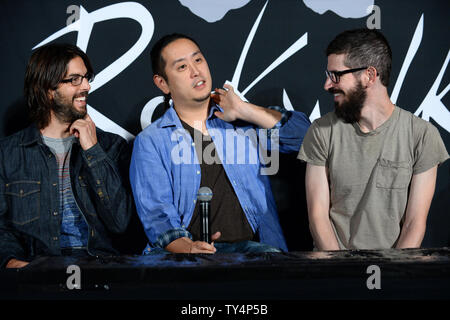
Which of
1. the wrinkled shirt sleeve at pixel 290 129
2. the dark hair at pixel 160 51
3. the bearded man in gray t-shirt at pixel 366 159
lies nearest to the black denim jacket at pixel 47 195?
the dark hair at pixel 160 51

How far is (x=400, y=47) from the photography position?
10.7 feet

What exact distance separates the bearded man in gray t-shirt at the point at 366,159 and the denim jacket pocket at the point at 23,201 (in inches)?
56.7

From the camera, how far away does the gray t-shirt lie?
2.58m

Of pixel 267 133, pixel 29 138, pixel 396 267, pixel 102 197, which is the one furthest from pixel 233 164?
pixel 396 267

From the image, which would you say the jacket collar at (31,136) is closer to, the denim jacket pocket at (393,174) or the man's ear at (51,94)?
the man's ear at (51,94)

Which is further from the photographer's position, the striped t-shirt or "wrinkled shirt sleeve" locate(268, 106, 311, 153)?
"wrinkled shirt sleeve" locate(268, 106, 311, 153)

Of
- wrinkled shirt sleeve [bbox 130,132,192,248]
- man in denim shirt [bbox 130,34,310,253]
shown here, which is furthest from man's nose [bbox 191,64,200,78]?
wrinkled shirt sleeve [bbox 130,132,192,248]

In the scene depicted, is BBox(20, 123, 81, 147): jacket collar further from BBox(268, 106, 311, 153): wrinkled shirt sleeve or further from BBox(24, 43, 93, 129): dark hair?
BBox(268, 106, 311, 153): wrinkled shirt sleeve

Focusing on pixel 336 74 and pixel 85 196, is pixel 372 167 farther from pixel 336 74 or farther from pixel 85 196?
pixel 85 196

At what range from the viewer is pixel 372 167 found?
2.63 meters

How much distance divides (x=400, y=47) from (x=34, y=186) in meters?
2.40

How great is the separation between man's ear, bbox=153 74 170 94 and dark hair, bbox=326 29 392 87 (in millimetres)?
951

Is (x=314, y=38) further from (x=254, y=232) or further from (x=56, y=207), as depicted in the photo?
(x=56, y=207)

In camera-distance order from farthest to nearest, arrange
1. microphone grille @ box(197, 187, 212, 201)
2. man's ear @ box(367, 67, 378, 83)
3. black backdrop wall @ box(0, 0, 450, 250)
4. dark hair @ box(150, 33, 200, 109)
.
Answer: black backdrop wall @ box(0, 0, 450, 250), dark hair @ box(150, 33, 200, 109), man's ear @ box(367, 67, 378, 83), microphone grille @ box(197, 187, 212, 201)
